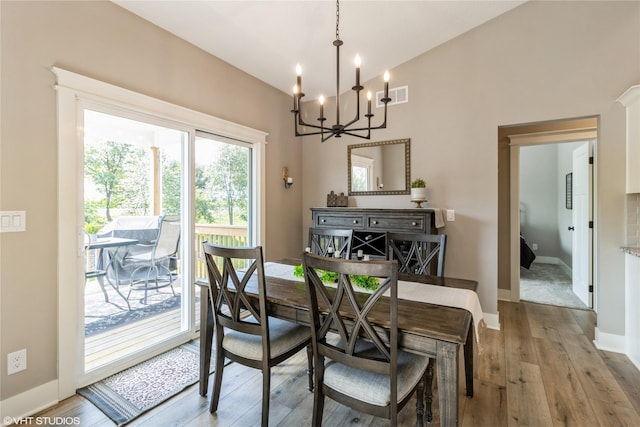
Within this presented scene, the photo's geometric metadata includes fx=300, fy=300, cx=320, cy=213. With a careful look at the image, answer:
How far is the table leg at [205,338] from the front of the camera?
Answer: 2.03 meters

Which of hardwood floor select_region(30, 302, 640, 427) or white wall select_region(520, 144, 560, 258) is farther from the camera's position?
white wall select_region(520, 144, 560, 258)

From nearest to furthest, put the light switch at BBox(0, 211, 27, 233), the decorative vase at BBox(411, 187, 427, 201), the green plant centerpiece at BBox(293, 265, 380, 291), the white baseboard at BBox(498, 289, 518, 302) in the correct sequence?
the light switch at BBox(0, 211, 27, 233) → the green plant centerpiece at BBox(293, 265, 380, 291) → the decorative vase at BBox(411, 187, 427, 201) → the white baseboard at BBox(498, 289, 518, 302)

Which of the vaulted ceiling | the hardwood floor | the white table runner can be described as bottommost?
the hardwood floor

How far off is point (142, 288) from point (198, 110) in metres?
1.77

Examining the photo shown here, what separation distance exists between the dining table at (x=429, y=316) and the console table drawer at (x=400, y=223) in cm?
110

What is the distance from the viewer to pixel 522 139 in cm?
396

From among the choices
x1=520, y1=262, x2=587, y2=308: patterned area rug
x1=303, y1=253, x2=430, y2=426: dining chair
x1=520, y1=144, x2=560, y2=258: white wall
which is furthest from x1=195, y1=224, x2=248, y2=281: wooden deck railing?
A: x1=520, y1=144, x2=560, y2=258: white wall

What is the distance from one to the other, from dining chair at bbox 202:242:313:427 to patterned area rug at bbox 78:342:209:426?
0.46 metres

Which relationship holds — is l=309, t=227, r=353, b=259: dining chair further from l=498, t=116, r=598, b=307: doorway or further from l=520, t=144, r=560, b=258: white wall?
l=520, t=144, r=560, b=258: white wall

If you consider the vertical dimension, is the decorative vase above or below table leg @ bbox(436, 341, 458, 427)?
above

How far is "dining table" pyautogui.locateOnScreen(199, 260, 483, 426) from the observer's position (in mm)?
1308

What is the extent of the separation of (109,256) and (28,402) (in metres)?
1.02

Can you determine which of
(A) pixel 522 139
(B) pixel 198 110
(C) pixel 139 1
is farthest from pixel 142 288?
Result: (A) pixel 522 139

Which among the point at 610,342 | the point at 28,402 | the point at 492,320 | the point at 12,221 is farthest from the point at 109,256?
the point at 610,342
